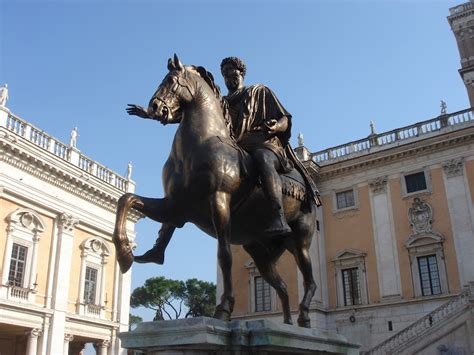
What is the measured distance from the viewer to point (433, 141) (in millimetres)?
28234

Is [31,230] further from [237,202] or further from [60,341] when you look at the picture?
[237,202]

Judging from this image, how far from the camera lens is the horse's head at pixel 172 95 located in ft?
15.5

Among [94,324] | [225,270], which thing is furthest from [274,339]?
[94,324]

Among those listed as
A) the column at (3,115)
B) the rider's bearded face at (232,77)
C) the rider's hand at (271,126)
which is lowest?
the rider's hand at (271,126)

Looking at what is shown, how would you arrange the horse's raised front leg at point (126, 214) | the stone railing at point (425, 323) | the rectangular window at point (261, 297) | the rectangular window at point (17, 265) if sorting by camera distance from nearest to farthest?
the horse's raised front leg at point (126, 214) → the stone railing at point (425, 323) → the rectangular window at point (17, 265) → the rectangular window at point (261, 297)

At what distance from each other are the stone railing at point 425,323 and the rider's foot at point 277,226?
20.4 metres

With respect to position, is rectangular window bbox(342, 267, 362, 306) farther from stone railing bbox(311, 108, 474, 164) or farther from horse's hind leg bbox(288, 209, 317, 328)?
horse's hind leg bbox(288, 209, 317, 328)

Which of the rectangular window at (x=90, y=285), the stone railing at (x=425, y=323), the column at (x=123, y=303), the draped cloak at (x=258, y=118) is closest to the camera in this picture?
the draped cloak at (x=258, y=118)

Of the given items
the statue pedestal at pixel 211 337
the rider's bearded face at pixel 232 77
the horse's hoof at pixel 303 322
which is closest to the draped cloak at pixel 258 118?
the rider's bearded face at pixel 232 77

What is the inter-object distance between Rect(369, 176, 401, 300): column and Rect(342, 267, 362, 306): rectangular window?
140 centimetres

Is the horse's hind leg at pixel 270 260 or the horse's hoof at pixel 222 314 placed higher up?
the horse's hind leg at pixel 270 260

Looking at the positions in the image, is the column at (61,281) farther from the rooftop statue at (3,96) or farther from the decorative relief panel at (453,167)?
the decorative relief panel at (453,167)

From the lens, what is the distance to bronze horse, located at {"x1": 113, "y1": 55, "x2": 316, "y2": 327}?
4621mm

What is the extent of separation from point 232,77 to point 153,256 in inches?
90.9
